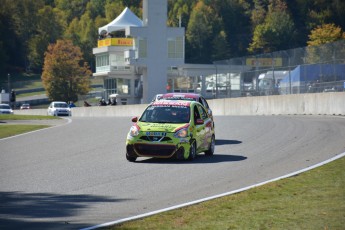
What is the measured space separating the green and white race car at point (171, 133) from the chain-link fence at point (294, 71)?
19388mm

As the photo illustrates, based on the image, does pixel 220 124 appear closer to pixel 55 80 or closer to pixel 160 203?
pixel 160 203

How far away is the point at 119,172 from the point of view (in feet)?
58.6

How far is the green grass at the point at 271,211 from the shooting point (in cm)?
1105

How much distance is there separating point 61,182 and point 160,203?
11.4 feet

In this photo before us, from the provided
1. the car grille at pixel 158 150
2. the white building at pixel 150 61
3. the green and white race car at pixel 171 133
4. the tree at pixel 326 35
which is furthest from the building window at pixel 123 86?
the car grille at pixel 158 150

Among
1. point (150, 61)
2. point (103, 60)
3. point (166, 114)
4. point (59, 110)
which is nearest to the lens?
point (166, 114)

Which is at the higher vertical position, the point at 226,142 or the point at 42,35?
the point at 42,35

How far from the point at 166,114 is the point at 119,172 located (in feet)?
11.5

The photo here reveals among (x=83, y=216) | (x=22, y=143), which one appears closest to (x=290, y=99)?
(x=22, y=143)

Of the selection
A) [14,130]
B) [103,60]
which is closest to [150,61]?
[103,60]

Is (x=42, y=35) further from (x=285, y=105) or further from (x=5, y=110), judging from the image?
(x=285, y=105)

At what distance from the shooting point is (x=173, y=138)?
64.8 ft

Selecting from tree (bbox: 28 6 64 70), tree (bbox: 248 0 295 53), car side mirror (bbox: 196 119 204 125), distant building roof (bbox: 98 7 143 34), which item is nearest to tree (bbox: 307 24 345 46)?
tree (bbox: 248 0 295 53)

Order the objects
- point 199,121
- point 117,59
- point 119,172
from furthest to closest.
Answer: point 117,59, point 199,121, point 119,172
